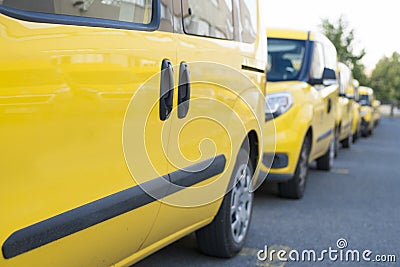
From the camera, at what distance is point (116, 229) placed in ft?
8.40

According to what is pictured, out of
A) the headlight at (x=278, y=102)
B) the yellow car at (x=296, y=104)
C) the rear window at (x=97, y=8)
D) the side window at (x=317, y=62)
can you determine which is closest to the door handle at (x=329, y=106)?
the yellow car at (x=296, y=104)

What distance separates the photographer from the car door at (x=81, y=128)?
1985 millimetres

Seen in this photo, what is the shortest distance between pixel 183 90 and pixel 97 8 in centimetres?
68

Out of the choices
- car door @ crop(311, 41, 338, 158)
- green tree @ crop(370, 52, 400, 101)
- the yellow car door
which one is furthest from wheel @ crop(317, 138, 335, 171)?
green tree @ crop(370, 52, 400, 101)

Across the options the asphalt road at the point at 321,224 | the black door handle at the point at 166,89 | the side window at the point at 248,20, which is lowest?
the asphalt road at the point at 321,224

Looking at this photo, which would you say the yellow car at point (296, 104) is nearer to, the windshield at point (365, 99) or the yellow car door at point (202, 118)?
the yellow car door at point (202, 118)

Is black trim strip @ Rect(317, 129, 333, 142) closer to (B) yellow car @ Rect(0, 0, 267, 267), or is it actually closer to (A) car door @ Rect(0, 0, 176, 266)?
(B) yellow car @ Rect(0, 0, 267, 267)

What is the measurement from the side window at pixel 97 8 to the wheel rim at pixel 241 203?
1486mm

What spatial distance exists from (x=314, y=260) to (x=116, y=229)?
195cm

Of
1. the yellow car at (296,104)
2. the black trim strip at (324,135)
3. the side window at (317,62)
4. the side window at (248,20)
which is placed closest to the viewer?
the side window at (248,20)

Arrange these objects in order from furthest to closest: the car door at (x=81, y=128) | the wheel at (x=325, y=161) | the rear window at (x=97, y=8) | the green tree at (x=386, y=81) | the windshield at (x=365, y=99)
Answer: the green tree at (x=386, y=81) < the windshield at (x=365, y=99) < the wheel at (x=325, y=161) < the rear window at (x=97, y=8) < the car door at (x=81, y=128)

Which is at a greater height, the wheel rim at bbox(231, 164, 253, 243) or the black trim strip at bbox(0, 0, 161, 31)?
the black trim strip at bbox(0, 0, 161, 31)

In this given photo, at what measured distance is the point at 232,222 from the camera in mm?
4094

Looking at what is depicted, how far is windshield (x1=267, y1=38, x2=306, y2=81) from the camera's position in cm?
680
